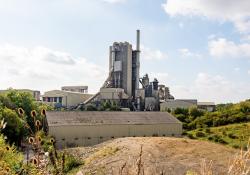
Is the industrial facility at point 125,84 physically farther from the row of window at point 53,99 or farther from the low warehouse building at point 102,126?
the low warehouse building at point 102,126

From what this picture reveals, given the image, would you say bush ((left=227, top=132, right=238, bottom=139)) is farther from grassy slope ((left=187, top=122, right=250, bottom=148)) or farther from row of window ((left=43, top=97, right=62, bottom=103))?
row of window ((left=43, top=97, right=62, bottom=103))

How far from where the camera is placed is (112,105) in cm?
5856

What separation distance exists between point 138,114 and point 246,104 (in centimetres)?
1842

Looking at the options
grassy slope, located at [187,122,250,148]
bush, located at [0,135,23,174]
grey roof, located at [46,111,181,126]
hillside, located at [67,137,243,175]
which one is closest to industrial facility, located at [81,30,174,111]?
grey roof, located at [46,111,181,126]

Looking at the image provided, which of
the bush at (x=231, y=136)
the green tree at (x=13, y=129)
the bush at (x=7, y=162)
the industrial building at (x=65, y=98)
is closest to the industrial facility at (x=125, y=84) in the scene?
the industrial building at (x=65, y=98)

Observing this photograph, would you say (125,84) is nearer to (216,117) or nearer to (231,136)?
(216,117)

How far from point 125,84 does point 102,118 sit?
27339mm

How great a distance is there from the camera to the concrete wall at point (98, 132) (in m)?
32.8

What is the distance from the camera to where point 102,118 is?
37.2 metres

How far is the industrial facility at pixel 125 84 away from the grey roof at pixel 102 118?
63.9ft

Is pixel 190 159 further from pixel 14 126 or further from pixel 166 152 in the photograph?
pixel 14 126

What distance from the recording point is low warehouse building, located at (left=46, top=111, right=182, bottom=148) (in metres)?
33.1

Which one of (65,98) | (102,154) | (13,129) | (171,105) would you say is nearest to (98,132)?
(13,129)

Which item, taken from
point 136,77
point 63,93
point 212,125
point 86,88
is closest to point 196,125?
point 212,125
